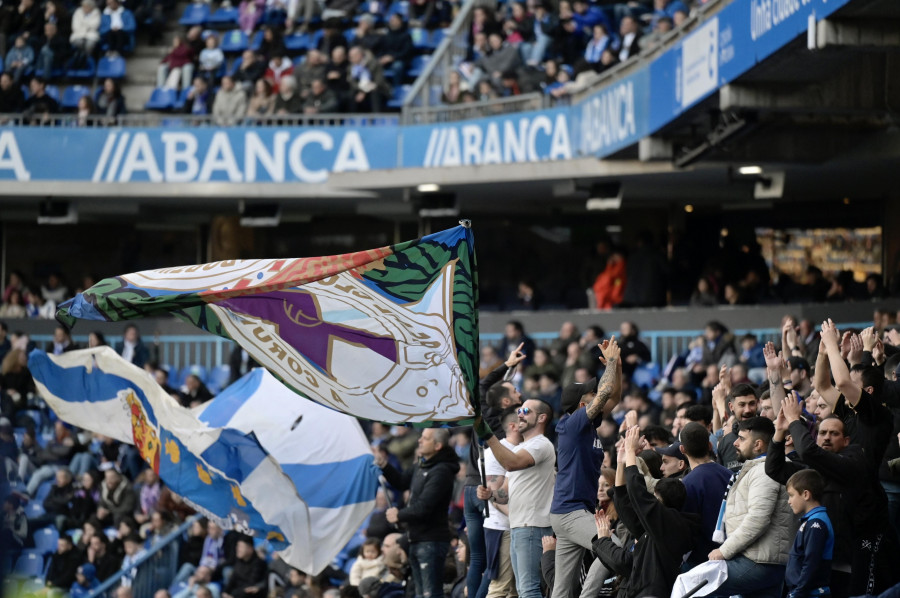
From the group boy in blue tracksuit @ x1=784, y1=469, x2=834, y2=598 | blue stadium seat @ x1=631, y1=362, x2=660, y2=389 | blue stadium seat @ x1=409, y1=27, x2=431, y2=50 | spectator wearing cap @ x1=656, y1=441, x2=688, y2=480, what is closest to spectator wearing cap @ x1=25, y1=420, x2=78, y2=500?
Answer: blue stadium seat @ x1=631, y1=362, x2=660, y2=389

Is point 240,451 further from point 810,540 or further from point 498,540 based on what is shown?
point 810,540

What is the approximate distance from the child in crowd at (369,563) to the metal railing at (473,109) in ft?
25.0

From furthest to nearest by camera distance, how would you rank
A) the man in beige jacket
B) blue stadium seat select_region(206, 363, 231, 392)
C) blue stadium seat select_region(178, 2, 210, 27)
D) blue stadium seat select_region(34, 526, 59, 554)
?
blue stadium seat select_region(178, 2, 210, 27) < blue stadium seat select_region(206, 363, 231, 392) < blue stadium seat select_region(34, 526, 59, 554) < the man in beige jacket

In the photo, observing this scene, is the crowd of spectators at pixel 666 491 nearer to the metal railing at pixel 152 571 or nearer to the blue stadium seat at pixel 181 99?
the metal railing at pixel 152 571

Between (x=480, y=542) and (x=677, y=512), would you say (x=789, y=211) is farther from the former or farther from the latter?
(x=677, y=512)

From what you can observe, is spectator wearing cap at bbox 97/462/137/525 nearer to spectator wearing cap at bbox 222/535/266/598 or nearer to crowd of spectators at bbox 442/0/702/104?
spectator wearing cap at bbox 222/535/266/598

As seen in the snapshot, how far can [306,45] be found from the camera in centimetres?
2272

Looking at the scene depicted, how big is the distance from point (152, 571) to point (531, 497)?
7638 mm

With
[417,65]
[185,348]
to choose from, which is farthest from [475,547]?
[417,65]

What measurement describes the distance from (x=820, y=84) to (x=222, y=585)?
7.63m

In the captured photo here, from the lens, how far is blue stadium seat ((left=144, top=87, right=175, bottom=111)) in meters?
22.7

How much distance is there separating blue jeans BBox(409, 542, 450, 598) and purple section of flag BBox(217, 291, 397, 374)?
2.77 metres

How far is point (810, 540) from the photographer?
22.7ft

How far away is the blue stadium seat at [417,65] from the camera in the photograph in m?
21.8
